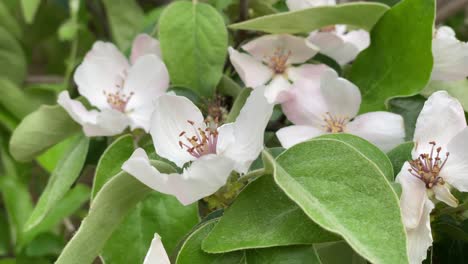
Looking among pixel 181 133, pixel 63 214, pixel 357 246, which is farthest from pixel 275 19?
pixel 63 214

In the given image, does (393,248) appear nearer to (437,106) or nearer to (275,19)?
(437,106)

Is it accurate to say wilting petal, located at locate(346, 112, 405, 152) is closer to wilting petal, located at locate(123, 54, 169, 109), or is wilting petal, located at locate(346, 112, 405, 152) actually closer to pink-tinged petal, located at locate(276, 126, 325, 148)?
pink-tinged petal, located at locate(276, 126, 325, 148)

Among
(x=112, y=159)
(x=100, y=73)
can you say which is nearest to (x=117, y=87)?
(x=100, y=73)

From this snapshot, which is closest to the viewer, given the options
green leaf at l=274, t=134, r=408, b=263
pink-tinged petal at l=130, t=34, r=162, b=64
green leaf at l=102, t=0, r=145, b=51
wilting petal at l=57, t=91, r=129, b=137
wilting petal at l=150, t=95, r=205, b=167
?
green leaf at l=274, t=134, r=408, b=263

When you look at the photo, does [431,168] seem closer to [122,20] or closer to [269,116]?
[269,116]

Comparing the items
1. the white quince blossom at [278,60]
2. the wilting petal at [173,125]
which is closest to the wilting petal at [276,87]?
the white quince blossom at [278,60]

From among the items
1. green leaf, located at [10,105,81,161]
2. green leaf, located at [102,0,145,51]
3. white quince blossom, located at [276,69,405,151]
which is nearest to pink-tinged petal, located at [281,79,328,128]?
white quince blossom, located at [276,69,405,151]
